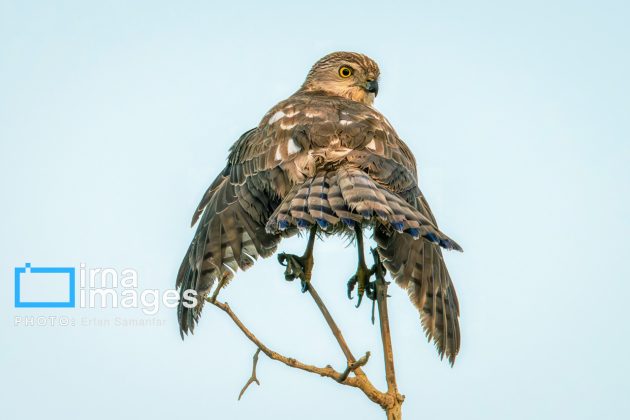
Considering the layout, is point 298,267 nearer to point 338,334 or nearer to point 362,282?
point 362,282

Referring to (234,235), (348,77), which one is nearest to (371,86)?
(348,77)

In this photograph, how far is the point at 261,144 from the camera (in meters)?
7.74

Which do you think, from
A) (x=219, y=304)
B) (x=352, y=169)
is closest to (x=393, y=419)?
(x=219, y=304)

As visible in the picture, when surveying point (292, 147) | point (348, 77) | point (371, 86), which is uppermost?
point (348, 77)

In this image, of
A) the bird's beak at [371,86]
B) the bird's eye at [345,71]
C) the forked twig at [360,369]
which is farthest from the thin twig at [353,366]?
the bird's eye at [345,71]

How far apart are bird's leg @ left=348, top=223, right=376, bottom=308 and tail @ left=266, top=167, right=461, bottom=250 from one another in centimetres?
80

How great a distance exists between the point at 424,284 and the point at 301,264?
0.95m

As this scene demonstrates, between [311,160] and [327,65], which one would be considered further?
[327,65]

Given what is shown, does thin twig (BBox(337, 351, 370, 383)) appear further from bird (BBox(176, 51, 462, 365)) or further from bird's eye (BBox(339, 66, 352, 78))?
bird's eye (BBox(339, 66, 352, 78))

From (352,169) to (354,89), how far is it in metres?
2.97

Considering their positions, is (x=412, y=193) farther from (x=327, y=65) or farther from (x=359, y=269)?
(x=327, y=65)

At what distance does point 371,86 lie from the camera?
9727 millimetres

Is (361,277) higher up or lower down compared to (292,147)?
lower down

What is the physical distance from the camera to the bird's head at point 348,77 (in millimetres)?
9781
